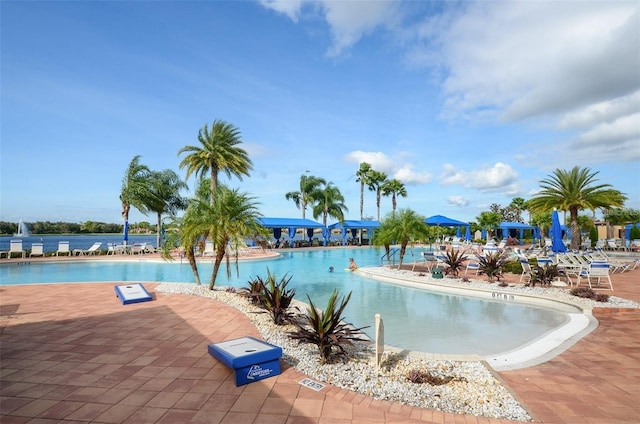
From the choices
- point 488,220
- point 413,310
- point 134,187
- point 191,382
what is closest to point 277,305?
point 191,382

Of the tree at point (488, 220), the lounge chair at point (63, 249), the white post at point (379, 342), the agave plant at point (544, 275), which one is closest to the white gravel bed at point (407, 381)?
the white post at point (379, 342)

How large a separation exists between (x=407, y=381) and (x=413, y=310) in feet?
16.7

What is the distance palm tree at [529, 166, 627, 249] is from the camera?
2128 centimetres

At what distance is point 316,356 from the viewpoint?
4840mm

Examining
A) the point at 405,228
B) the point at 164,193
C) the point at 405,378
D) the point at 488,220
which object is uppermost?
the point at 164,193

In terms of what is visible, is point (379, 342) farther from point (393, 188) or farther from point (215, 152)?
point (393, 188)

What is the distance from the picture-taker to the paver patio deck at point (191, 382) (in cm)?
323

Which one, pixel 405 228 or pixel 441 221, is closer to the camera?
pixel 405 228

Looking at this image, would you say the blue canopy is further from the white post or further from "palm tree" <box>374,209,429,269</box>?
the white post

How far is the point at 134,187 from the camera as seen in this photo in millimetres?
26469

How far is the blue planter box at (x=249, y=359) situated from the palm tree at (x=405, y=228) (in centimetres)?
1110

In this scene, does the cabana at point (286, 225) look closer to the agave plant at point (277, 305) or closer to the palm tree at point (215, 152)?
the palm tree at point (215, 152)

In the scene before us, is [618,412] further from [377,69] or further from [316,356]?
[377,69]

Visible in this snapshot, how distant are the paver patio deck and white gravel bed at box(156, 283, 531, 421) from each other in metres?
0.17
